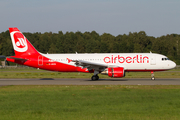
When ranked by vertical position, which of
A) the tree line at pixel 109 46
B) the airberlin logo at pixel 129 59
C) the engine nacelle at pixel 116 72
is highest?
the tree line at pixel 109 46

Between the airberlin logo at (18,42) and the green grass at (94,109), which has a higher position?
the airberlin logo at (18,42)

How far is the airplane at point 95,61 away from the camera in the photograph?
30453 millimetres

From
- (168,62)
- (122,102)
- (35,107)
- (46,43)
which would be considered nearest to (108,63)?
(168,62)

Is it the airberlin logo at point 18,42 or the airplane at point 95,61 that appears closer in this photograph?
the airplane at point 95,61

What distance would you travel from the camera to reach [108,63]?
3131 cm

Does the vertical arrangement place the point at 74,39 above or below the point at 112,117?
above

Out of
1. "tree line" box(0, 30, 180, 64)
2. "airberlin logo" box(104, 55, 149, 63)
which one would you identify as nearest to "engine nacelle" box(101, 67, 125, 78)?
"airberlin logo" box(104, 55, 149, 63)

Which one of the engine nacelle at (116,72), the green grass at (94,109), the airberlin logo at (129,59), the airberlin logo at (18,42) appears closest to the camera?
the green grass at (94,109)

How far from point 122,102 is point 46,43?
99.3m

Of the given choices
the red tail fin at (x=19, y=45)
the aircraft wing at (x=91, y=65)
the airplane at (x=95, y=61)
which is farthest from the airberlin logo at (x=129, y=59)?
the red tail fin at (x=19, y=45)

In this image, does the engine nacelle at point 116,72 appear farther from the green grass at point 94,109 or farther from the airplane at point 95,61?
the green grass at point 94,109

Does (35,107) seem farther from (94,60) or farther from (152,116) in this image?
(94,60)

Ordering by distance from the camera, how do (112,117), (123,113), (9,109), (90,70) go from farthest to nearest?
(90,70) → (9,109) → (123,113) → (112,117)

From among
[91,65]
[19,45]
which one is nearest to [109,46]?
[19,45]
